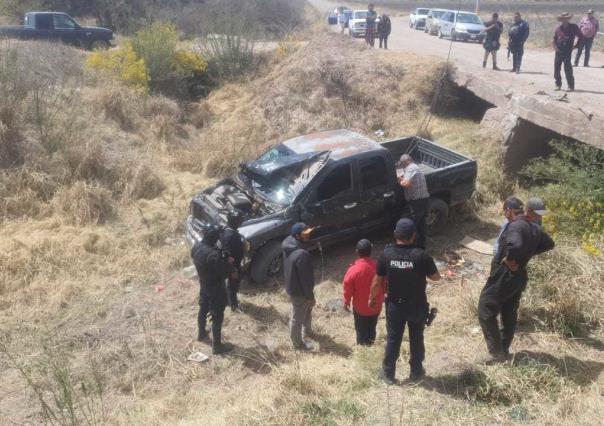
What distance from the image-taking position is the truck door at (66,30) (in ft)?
59.3

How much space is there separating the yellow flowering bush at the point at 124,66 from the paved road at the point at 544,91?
27.0 feet

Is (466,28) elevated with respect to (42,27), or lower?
elevated

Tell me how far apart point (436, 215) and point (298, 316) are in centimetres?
376

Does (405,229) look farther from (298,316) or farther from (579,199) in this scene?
(579,199)

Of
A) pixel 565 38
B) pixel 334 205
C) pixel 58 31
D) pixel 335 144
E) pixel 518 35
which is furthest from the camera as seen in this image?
pixel 58 31

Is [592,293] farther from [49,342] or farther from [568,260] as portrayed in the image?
[49,342]

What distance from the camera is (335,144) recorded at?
27.4ft

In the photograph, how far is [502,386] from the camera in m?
4.70

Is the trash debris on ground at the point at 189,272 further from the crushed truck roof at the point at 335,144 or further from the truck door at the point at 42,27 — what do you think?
the truck door at the point at 42,27

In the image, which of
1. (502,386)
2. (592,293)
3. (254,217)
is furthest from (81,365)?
(592,293)

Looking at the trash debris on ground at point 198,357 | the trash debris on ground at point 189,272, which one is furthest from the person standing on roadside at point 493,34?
the trash debris on ground at point 198,357

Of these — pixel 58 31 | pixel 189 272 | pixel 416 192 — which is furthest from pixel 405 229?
pixel 58 31

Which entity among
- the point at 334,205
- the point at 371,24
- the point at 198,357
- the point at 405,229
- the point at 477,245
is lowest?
the point at 198,357

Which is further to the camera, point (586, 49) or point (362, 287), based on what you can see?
point (586, 49)
